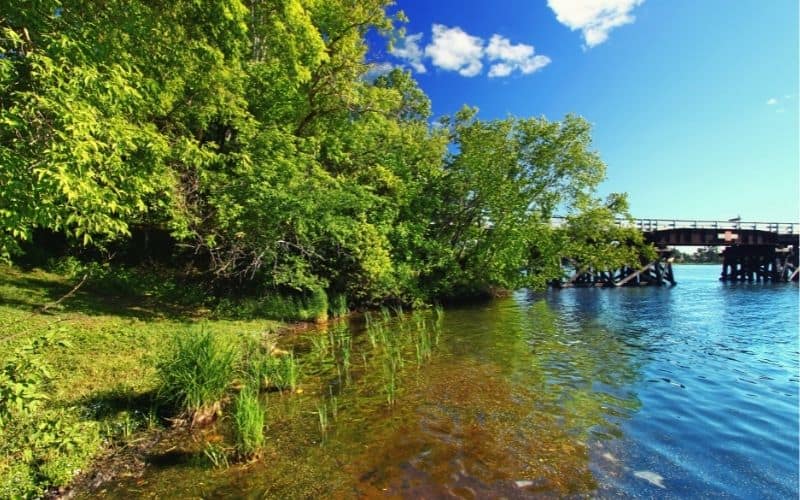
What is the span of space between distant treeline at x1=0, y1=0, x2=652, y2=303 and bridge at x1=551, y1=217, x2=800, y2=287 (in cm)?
1079

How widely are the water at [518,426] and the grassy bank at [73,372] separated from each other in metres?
0.76

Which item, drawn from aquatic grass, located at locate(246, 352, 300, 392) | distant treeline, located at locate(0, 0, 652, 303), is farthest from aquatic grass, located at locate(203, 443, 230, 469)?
distant treeline, located at locate(0, 0, 652, 303)

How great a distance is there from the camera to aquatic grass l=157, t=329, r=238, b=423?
224 inches

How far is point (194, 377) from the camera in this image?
5.68m

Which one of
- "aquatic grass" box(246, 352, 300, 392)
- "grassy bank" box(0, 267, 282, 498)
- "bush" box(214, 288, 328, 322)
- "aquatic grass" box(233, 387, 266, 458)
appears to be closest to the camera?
"grassy bank" box(0, 267, 282, 498)

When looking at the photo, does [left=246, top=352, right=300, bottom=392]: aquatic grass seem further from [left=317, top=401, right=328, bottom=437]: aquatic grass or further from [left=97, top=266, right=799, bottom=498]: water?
[left=317, top=401, right=328, bottom=437]: aquatic grass

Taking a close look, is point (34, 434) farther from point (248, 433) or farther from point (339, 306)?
point (339, 306)

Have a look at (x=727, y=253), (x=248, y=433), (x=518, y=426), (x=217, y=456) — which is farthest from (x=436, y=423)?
(x=727, y=253)

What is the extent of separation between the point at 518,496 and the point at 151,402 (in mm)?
5384

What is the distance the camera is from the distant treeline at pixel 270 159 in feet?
16.4

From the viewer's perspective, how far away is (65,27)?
5715 millimetres

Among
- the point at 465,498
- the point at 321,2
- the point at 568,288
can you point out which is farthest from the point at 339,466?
the point at 568,288

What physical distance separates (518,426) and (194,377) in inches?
191

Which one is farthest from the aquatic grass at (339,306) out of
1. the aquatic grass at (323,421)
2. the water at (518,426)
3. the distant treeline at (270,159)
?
the aquatic grass at (323,421)
